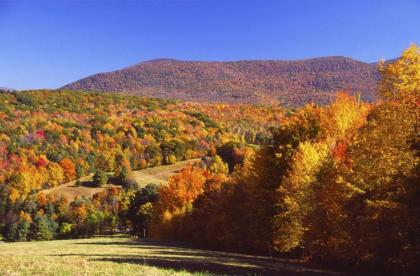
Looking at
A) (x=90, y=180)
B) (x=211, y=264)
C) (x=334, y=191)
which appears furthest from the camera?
(x=90, y=180)

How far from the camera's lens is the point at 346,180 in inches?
979

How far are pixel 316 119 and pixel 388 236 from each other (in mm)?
18962

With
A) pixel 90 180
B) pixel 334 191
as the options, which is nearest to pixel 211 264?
pixel 334 191

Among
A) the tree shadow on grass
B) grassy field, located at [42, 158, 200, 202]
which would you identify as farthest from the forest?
grassy field, located at [42, 158, 200, 202]

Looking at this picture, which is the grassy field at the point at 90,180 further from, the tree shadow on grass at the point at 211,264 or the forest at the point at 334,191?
the tree shadow on grass at the point at 211,264

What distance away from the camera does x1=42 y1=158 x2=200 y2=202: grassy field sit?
166 metres

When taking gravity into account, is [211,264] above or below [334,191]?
below

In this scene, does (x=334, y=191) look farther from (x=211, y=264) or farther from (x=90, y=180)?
(x=90, y=180)

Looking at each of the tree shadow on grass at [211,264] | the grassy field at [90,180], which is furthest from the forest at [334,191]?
the grassy field at [90,180]

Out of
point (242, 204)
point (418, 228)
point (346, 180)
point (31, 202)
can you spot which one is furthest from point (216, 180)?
point (31, 202)

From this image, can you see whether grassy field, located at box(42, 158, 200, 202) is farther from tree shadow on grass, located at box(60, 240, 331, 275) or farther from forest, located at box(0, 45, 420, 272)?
tree shadow on grass, located at box(60, 240, 331, 275)

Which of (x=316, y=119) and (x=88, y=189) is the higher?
(x=316, y=119)

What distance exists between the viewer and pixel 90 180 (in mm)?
181000

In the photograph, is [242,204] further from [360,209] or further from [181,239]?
[181,239]
